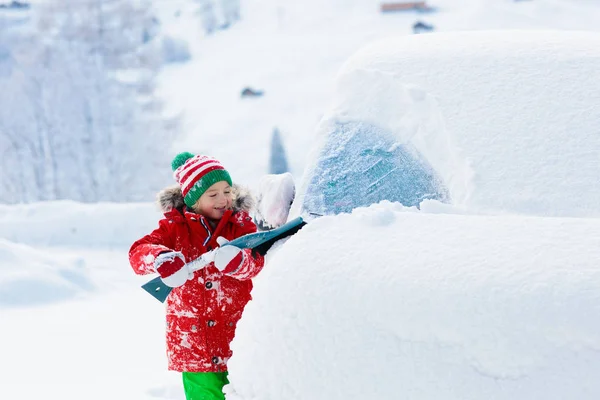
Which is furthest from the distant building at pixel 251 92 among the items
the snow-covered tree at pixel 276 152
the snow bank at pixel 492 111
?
the snow bank at pixel 492 111

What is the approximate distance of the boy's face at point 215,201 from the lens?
2590 millimetres

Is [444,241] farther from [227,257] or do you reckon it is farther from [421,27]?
[421,27]

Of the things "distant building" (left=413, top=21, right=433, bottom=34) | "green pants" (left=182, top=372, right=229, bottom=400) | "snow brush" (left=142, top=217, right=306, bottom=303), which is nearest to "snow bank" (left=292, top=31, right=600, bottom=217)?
"snow brush" (left=142, top=217, right=306, bottom=303)

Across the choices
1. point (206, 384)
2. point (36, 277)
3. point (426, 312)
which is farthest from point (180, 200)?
point (36, 277)

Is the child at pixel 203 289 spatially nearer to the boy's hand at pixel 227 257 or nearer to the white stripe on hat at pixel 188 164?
the white stripe on hat at pixel 188 164

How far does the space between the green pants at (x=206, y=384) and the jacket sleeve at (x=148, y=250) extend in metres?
0.42

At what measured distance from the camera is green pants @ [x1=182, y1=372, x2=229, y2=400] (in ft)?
8.43

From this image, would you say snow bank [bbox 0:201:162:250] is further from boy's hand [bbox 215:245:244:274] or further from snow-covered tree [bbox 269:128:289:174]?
snow-covered tree [bbox 269:128:289:174]

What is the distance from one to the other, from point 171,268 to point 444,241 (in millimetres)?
874

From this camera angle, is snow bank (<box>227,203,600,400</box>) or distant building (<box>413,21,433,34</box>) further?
distant building (<box>413,21,433,34</box>)

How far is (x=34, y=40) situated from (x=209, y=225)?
60.7 ft

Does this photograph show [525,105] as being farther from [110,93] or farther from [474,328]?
[110,93]

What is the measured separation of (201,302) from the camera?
253 cm

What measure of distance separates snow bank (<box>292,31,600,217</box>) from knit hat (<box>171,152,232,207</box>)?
30cm
